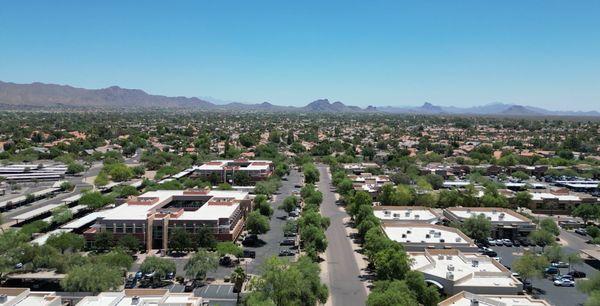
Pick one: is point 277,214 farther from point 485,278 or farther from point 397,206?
point 485,278

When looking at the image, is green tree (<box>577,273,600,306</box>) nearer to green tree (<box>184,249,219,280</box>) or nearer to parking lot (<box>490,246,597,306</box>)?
parking lot (<box>490,246,597,306</box>)

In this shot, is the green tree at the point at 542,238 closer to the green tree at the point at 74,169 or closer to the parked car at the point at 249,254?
the parked car at the point at 249,254

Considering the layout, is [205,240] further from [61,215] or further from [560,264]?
[560,264]

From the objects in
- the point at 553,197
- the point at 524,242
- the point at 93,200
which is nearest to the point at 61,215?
the point at 93,200

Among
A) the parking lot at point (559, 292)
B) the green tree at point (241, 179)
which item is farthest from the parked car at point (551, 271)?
the green tree at point (241, 179)

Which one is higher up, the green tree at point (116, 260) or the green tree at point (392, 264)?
the green tree at point (392, 264)
